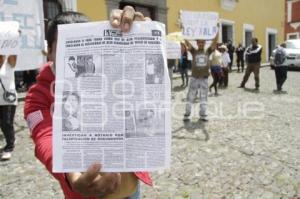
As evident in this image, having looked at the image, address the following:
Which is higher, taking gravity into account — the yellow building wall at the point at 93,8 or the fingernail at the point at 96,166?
the yellow building wall at the point at 93,8

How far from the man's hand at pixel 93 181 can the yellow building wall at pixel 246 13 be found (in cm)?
1763

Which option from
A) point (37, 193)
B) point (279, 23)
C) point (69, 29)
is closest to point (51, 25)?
point (69, 29)

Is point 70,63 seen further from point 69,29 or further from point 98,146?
point 98,146

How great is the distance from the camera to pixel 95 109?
1.26 m

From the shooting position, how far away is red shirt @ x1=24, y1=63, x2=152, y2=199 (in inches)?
55.8

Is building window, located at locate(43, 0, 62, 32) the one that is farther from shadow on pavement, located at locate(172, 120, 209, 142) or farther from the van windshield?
the van windshield

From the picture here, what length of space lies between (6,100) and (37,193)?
1569 millimetres

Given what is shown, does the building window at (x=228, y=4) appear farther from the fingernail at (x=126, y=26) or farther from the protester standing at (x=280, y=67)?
the fingernail at (x=126, y=26)

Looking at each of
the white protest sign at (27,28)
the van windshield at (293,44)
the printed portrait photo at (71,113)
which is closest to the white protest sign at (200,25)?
the white protest sign at (27,28)

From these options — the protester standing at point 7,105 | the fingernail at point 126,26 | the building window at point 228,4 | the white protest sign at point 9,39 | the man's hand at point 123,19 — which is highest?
the building window at point 228,4

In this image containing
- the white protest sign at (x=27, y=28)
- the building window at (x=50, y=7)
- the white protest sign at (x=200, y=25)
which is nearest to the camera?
the white protest sign at (x=27, y=28)

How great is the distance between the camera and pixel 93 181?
1252mm

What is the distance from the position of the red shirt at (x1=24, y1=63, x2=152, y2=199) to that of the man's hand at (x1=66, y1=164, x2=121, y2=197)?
12cm

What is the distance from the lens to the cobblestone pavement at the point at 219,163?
416cm
